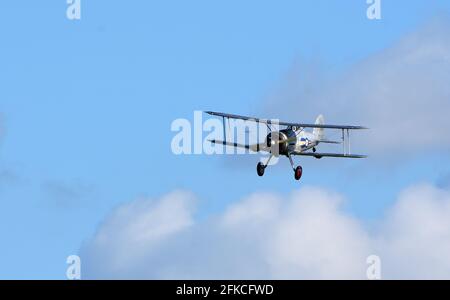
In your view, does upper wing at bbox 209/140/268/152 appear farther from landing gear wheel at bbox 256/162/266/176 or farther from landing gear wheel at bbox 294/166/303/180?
landing gear wheel at bbox 294/166/303/180

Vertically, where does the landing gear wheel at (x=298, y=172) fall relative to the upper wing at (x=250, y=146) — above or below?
below

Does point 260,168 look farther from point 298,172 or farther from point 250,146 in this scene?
point 298,172

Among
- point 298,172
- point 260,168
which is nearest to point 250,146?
point 260,168

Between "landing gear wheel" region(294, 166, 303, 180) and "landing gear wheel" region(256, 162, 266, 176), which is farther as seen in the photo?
"landing gear wheel" region(294, 166, 303, 180)

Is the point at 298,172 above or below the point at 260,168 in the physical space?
below

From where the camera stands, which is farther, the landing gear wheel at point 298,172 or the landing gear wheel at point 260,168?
the landing gear wheel at point 298,172

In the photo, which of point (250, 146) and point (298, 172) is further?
point (298, 172)

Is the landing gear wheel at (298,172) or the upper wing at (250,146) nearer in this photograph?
the upper wing at (250,146)

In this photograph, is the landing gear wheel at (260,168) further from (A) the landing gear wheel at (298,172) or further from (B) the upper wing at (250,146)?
(A) the landing gear wheel at (298,172)
